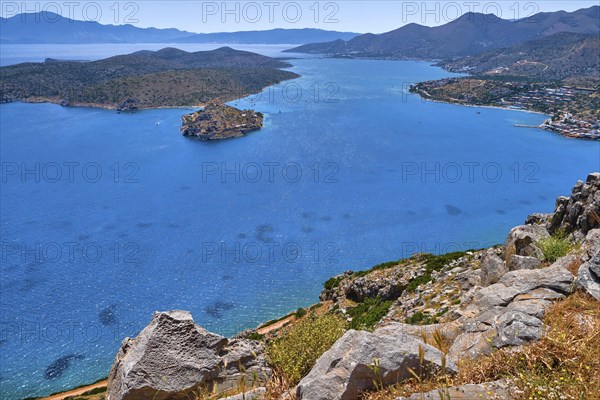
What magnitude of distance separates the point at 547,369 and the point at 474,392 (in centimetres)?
127

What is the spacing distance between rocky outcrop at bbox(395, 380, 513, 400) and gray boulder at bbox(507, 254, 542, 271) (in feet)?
29.7

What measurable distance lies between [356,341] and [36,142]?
436 feet

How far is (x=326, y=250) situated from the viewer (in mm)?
54250

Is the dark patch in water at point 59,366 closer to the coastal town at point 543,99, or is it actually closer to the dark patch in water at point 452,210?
the dark patch in water at point 452,210

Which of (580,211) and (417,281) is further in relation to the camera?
(417,281)

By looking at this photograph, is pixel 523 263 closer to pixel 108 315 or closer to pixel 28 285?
pixel 108 315

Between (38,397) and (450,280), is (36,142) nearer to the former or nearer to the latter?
(38,397)

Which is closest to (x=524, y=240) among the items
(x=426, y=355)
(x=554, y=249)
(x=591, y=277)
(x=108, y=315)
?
(x=554, y=249)

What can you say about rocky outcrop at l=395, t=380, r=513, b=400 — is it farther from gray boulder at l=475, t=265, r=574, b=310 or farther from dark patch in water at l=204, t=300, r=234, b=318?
dark patch in water at l=204, t=300, r=234, b=318

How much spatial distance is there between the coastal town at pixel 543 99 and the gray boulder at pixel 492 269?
405ft

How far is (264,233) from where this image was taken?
59656 millimetres

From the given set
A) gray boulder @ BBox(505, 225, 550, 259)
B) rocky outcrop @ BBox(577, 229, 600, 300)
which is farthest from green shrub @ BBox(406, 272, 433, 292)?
rocky outcrop @ BBox(577, 229, 600, 300)

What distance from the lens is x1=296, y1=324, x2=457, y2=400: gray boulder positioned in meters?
6.01
